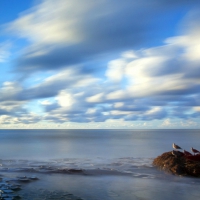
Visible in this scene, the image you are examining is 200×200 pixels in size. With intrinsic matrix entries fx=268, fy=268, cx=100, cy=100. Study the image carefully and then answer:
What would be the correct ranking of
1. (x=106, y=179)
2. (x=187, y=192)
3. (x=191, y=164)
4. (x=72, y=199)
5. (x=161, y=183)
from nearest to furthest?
1. (x=72, y=199)
2. (x=187, y=192)
3. (x=161, y=183)
4. (x=106, y=179)
5. (x=191, y=164)

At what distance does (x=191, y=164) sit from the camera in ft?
61.9

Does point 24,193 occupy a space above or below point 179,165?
below

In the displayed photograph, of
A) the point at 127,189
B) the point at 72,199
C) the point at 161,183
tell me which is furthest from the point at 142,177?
the point at 72,199

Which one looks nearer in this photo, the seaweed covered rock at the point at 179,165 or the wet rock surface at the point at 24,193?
the wet rock surface at the point at 24,193

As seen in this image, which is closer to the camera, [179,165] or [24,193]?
[24,193]

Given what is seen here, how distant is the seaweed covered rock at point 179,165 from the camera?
1827 centimetres

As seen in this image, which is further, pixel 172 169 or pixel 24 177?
pixel 172 169

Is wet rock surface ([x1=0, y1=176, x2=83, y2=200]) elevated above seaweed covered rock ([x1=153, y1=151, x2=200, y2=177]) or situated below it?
below

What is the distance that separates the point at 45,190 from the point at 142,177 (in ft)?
22.1

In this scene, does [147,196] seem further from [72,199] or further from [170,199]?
[72,199]

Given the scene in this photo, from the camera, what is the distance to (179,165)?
19.2m

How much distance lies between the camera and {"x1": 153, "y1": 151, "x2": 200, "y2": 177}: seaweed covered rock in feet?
59.9

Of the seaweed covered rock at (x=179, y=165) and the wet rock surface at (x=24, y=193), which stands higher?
the seaweed covered rock at (x=179, y=165)

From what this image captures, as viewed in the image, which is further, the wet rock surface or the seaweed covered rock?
the seaweed covered rock
